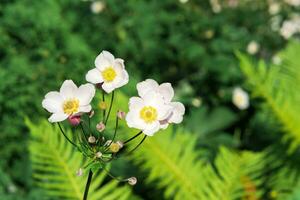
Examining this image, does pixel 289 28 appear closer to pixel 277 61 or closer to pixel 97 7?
pixel 277 61

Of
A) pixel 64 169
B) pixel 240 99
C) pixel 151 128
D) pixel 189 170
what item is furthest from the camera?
pixel 240 99

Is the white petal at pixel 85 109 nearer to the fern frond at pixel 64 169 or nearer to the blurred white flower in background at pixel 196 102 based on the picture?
the fern frond at pixel 64 169

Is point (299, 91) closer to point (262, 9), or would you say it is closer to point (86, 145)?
point (262, 9)

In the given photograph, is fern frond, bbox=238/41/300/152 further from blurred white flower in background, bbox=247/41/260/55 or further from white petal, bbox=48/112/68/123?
white petal, bbox=48/112/68/123

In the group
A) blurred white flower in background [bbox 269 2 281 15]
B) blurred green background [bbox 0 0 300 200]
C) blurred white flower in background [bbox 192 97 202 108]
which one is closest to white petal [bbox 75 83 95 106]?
blurred green background [bbox 0 0 300 200]

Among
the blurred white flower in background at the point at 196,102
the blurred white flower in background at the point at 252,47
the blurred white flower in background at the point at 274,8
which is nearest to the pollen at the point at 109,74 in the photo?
the blurred white flower in background at the point at 196,102

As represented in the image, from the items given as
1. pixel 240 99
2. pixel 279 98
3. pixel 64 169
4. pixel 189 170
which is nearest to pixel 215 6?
pixel 240 99

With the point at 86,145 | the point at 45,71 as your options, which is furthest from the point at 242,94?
the point at 86,145
